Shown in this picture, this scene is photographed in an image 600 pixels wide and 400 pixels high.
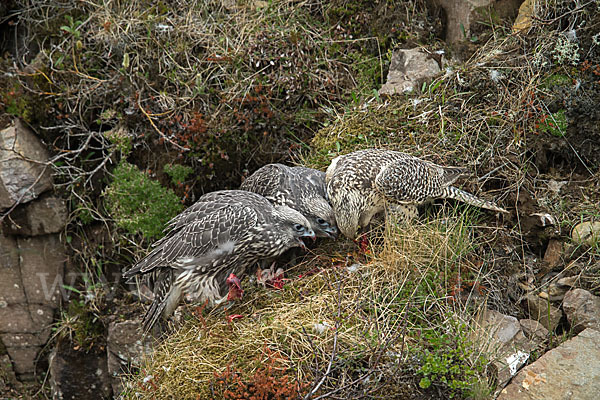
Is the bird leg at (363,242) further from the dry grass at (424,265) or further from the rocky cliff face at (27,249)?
the rocky cliff face at (27,249)

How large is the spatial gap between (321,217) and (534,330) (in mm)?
1679

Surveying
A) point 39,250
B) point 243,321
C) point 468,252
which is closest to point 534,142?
point 468,252

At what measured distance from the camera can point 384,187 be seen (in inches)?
174

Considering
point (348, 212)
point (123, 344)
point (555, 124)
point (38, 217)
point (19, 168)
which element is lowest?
point (123, 344)

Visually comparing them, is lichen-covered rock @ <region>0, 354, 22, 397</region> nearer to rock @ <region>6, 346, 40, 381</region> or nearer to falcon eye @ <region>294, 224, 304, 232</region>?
rock @ <region>6, 346, 40, 381</region>

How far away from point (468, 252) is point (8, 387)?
4.81 meters

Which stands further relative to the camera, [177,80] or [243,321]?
[177,80]

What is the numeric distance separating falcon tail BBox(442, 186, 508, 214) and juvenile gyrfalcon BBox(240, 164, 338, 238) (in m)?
0.93

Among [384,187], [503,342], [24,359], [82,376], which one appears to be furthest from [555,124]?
[24,359]

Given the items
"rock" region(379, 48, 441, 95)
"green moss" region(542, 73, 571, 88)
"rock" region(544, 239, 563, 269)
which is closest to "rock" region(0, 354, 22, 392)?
"rock" region(379, 48, 441, 95)

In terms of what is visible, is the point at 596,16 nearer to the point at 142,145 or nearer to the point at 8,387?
the point at 142,145

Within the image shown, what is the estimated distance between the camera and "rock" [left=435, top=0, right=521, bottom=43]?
5633 mm

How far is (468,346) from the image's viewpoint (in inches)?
144

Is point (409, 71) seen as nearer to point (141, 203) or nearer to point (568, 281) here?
point (568, 281)
